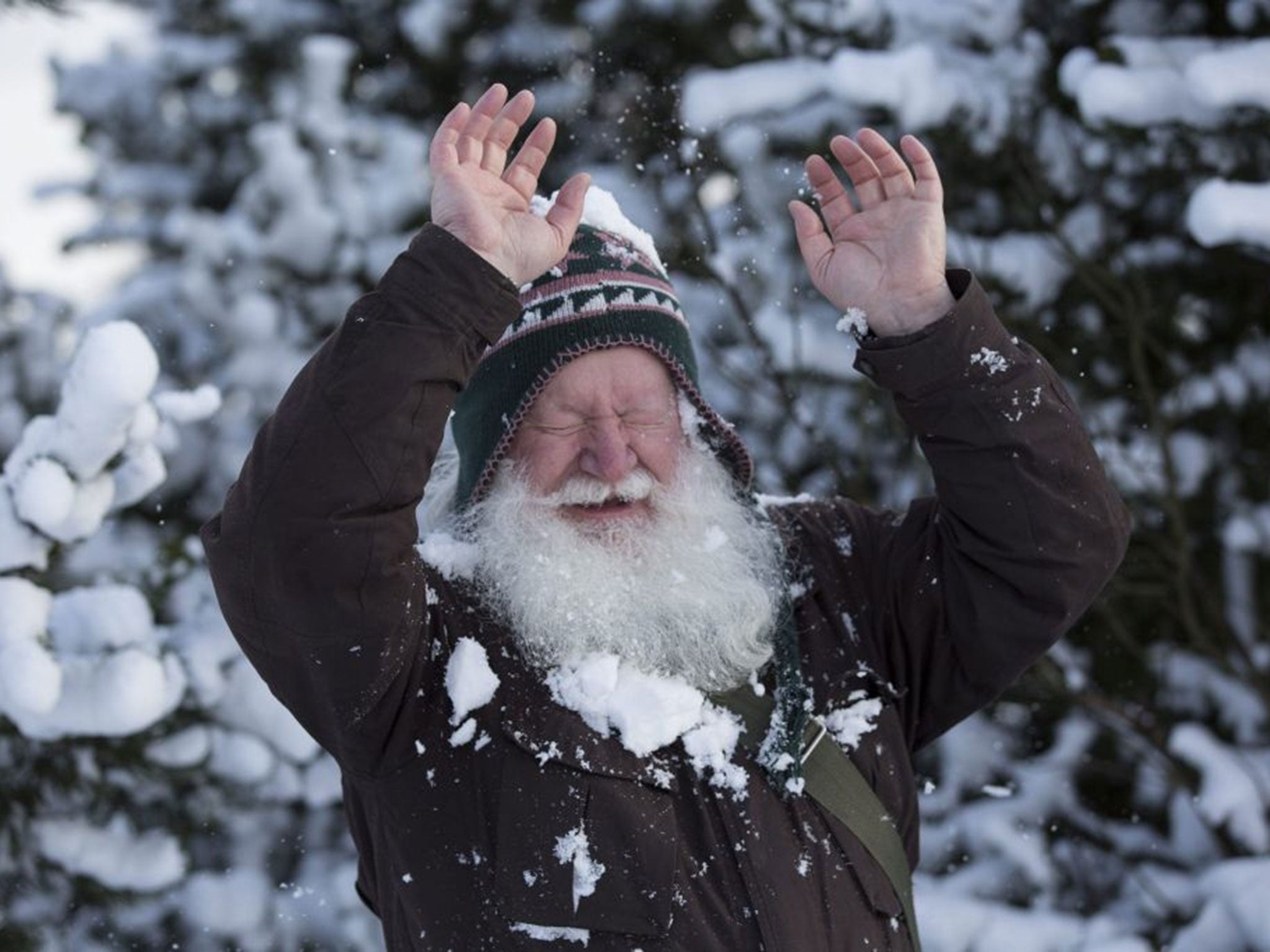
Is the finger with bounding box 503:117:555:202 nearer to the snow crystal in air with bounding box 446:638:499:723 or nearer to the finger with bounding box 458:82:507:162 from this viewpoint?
the finger with bounding box 458:82:507:162

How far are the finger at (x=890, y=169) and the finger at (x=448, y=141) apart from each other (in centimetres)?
70

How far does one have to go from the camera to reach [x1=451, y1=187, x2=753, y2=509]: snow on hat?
2.50 metres

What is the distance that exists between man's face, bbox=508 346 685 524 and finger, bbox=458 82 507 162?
0.43m

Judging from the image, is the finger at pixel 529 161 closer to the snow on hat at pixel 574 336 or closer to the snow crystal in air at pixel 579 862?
the snow on hat at pixel 574 336

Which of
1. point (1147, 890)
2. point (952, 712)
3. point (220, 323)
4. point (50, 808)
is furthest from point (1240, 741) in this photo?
point (220, 323)

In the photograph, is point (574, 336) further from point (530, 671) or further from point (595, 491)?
point (530, 671)

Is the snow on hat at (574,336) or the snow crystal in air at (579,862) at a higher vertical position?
the snow on hat at (574,336)

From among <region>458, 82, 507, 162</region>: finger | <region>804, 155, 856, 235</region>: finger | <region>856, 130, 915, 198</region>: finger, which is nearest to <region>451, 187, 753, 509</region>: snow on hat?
<region>458, 82, 507, 162</region>: finger

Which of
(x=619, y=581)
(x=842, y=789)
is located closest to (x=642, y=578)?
(x=619, y=581)

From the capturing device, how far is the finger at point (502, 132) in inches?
89.2

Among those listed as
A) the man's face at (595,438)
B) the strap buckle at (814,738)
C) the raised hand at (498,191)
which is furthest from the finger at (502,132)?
the strap buckle at (814,738)

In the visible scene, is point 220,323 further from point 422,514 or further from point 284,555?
point 284,555

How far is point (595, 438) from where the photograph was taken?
2482 mm

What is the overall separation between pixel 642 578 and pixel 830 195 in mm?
771
